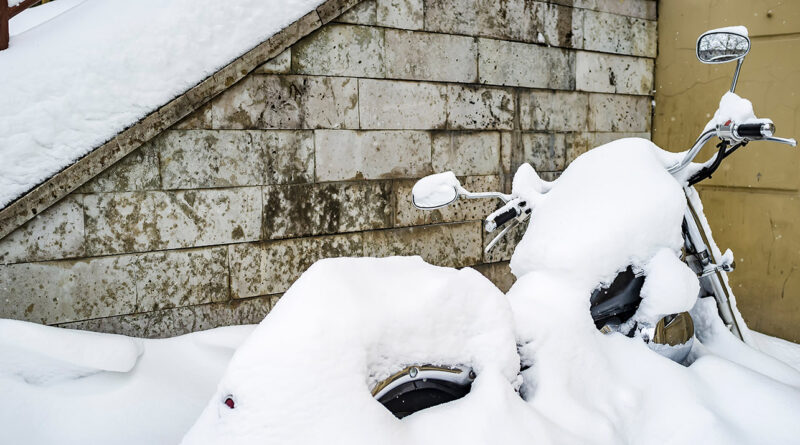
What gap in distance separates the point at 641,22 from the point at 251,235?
446cm

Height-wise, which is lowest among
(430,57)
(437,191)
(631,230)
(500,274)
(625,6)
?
(500,274)

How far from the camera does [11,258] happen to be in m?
3.08

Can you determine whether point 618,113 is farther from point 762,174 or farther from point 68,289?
point 68,289

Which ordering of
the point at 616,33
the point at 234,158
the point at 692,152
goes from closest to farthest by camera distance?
the point at 692,152, the point at 234,158, the point at 616,33

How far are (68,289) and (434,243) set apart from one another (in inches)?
101

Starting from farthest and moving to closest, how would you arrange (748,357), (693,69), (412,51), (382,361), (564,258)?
(693,69)
(412,51)
(748,357)
(564,258)
(382,361)

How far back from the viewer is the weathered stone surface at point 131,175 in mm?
3291

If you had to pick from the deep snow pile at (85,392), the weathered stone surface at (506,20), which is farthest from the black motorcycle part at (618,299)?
the weathered stone surface at (506,20)

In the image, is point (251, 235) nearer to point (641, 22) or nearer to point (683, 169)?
point (683, 169)

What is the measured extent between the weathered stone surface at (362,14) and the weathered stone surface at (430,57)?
17 centimetres

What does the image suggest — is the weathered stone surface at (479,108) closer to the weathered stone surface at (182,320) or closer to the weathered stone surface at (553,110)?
the weathered stone surface at (553,110)

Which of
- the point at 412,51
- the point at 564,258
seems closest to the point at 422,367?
the point at 564,258

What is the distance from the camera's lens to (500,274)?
16.8ft

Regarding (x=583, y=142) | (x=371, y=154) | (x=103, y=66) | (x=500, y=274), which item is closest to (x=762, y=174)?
(x=583, y=142)
